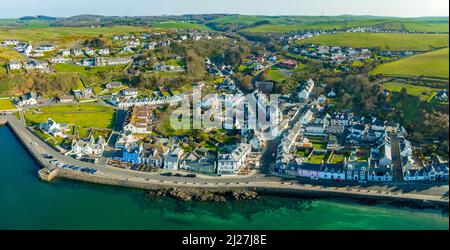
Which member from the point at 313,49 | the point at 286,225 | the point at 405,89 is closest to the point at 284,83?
→ the point at 405,89

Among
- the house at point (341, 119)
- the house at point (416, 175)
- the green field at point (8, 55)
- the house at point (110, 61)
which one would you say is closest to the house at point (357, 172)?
the house at point (416, 175)

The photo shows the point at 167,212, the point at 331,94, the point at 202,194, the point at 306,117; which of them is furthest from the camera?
the point at 331,94

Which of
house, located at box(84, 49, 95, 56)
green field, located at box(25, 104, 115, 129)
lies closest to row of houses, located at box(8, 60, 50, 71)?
house, located at box(84, 49, 95, 56)

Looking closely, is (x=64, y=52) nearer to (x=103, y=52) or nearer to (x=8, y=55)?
(x=103, y=52)

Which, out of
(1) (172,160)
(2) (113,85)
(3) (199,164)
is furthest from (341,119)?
(2) (113,85)

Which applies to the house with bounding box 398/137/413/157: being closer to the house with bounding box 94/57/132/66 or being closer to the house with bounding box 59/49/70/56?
the house with bounding box 94/57/132/66

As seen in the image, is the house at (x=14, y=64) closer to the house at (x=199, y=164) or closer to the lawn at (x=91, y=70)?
the lawn at (x=91, y=70)
